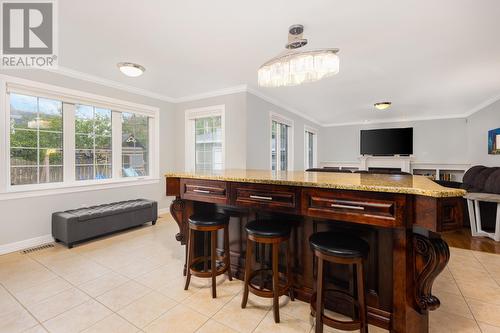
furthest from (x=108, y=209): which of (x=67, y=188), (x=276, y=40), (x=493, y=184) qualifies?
(x=493, y=184)

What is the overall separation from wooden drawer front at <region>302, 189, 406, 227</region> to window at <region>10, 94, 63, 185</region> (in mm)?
3614

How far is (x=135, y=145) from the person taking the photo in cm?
436

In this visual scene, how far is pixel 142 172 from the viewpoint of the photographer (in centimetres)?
448

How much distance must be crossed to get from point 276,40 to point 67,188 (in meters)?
3.50

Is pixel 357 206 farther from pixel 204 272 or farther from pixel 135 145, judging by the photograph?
pixel 135 145

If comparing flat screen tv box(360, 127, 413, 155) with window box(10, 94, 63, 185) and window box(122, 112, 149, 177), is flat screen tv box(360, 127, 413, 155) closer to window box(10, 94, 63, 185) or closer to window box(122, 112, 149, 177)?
window box(122, 112, 149, 177)

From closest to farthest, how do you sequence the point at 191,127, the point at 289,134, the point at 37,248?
the point at 37,248, the point at 191,127, the point at 289,134

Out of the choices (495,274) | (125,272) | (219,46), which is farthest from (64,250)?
(495,274)

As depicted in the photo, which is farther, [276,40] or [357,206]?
[276,40]

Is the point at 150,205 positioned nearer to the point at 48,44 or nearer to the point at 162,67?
the point at 162,67

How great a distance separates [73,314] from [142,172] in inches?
119

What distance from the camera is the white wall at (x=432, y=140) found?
6676 mm

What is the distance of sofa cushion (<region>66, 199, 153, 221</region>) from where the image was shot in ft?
10.1

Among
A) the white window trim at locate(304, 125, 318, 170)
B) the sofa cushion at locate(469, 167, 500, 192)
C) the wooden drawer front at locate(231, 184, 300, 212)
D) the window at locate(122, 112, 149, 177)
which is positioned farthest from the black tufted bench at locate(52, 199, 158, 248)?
the sofa cushion at locate(469, 167, 500, 192)
